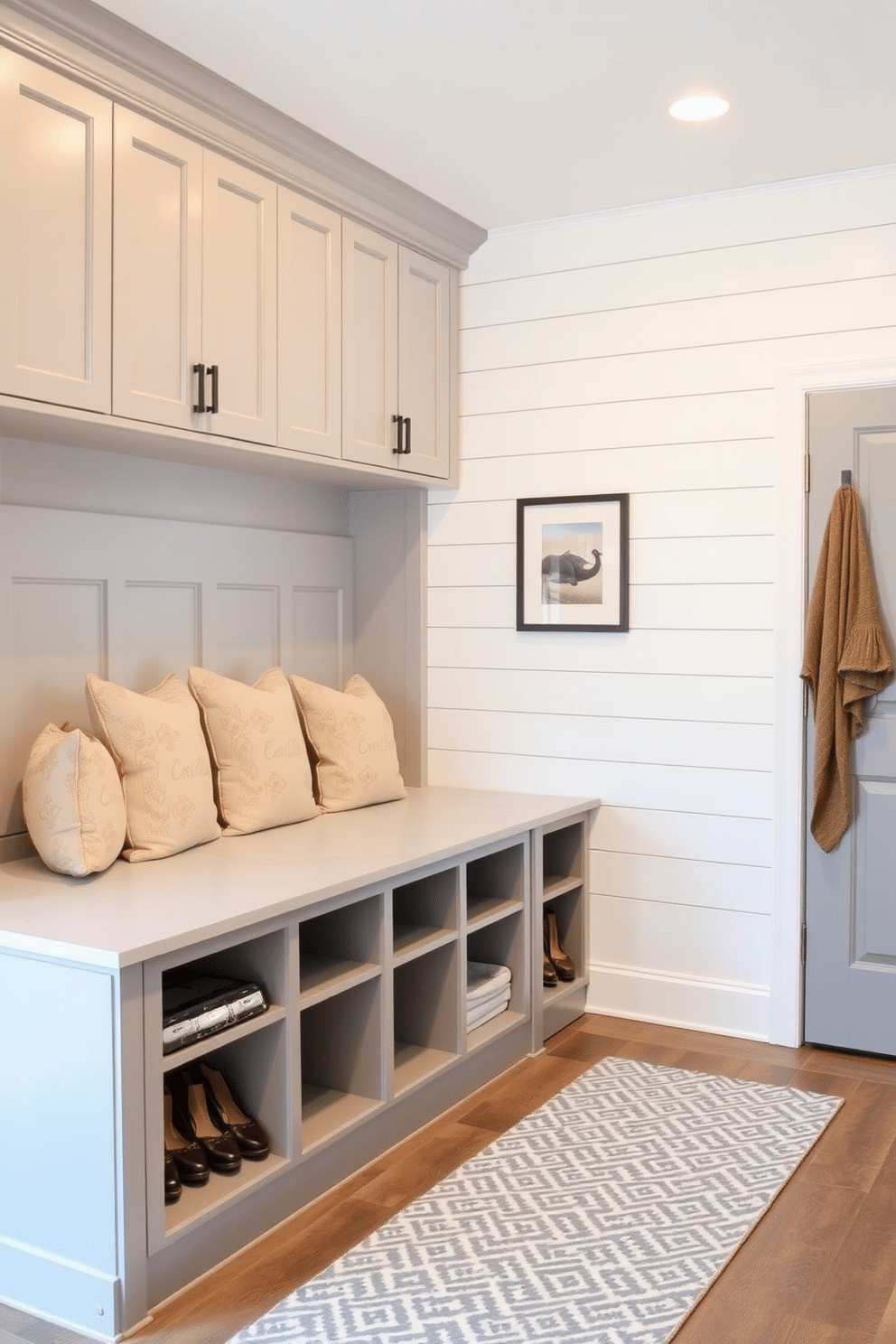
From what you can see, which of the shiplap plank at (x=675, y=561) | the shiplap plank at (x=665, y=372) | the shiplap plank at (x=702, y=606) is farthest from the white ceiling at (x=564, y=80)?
the shiplap plank at (x=702, y=606)

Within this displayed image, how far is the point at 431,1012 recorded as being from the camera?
10.2 feet

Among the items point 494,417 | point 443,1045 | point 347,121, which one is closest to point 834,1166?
point 443,1045

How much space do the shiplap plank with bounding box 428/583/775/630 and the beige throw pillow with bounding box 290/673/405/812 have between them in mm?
556

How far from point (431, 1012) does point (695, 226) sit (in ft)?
7.63

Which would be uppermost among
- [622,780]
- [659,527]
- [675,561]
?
[659,527]

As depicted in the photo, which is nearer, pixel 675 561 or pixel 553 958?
pixel 675 561

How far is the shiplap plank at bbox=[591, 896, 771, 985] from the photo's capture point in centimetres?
352

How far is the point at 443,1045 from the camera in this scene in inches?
122

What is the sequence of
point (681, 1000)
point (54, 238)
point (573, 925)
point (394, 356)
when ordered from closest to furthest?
point (54, 238) < point (394, 356) < point (681, 1000) < point (573, 925)

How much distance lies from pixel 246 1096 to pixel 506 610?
1826mm

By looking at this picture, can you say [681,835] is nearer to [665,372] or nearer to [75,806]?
[665,372]

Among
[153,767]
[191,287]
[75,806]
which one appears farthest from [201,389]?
[75,806]

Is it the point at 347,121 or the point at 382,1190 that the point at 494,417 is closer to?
the point at 347,121

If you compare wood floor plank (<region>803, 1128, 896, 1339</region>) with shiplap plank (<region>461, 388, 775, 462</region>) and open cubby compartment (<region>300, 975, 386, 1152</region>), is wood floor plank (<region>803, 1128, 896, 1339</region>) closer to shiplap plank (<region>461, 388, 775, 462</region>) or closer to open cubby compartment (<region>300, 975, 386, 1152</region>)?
open cubby compartment (<region>300, 975, 386, 1152</region>)
